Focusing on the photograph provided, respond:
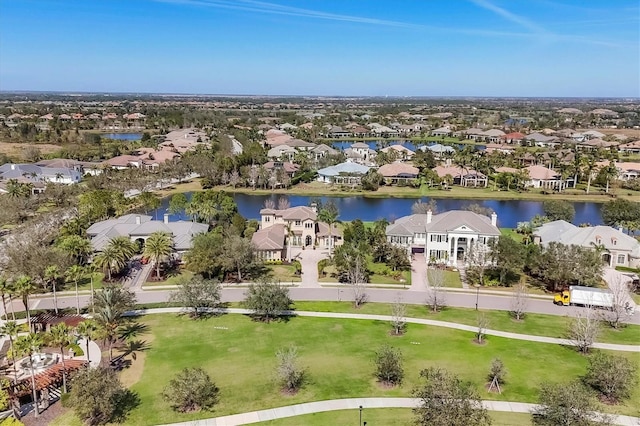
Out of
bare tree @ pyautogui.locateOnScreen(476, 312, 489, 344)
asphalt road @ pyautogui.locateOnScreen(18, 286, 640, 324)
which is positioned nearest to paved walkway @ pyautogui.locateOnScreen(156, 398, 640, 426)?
bare tree @ pyautogui.locateOnScreen(476, 312, 489, 344)

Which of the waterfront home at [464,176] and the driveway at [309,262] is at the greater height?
the waterfront home at [464,176]

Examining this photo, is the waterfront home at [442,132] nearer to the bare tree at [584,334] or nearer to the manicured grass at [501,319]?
the manicured grass at [501,319]

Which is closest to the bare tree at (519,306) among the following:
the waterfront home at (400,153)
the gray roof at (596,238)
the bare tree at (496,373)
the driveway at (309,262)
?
the bare tree at (496,373)

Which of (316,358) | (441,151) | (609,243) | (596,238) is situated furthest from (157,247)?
(441,151)

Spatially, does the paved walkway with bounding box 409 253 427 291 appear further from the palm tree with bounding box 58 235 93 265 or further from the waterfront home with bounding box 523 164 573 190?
the waterfront home with bounding box 523 164 573 190

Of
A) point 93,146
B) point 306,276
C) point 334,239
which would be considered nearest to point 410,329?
point 306,276
